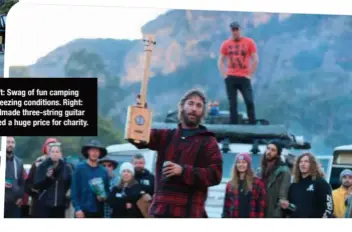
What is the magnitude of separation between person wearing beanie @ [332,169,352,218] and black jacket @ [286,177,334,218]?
0.14 feet

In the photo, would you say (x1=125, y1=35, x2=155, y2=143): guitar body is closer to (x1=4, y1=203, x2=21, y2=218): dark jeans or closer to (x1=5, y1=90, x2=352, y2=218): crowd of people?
(x1=5, y1=90, x2=352, y2=218): crowd of people

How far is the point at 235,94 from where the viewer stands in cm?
501

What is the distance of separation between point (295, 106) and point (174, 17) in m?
1.09

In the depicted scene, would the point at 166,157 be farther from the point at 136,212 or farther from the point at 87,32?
the point at 87,32

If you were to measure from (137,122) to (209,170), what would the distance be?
24.3 inches

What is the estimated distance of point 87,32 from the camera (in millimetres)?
4922

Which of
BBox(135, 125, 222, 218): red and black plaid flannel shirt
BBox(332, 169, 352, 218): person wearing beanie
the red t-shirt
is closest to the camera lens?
BBox(135, 125, 222, 218): red and black plaid flannel shirt

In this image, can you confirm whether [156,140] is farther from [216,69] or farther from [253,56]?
[253,56]

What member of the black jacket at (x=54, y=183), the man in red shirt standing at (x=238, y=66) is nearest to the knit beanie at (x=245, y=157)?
the man in red shirt standing at (x=238, y=66)

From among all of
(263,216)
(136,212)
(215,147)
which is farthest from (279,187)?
(136,212)

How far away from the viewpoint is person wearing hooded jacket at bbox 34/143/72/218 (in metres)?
4.90

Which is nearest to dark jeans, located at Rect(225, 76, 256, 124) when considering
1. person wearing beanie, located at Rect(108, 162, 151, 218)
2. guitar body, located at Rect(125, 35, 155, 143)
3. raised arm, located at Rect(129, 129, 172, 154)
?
raised arm, located at Rect(129, 129, 172, 154)

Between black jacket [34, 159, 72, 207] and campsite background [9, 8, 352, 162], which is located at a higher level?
campsite background [9, 8, 352, 162]

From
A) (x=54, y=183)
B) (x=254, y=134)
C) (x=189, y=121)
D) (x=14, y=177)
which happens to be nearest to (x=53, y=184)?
(x=54, y=183)
